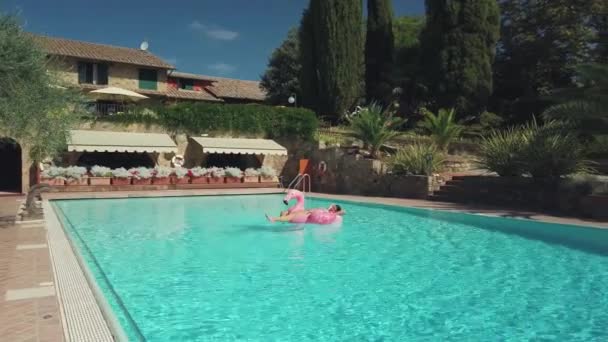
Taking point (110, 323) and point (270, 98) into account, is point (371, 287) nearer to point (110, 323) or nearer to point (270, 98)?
point (110, 323)

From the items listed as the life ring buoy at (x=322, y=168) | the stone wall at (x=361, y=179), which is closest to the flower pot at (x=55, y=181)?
the stone wall at (x=361, y=179)

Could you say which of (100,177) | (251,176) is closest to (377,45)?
(251,176)

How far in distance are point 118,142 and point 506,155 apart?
1987 cm

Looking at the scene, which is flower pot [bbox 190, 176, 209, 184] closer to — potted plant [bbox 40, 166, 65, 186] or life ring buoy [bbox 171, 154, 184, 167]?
life ring buoy [bbox 171, 154, 184, 167]

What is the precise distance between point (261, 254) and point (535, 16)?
3435 centimetres

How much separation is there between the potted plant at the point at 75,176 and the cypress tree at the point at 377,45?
2276 cm

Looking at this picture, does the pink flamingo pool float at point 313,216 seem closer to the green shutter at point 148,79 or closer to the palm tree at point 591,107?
the palm tree at point 591,107

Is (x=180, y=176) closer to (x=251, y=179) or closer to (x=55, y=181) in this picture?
(x=251, y=179)

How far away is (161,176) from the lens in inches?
1040

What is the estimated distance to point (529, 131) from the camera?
→ 63.4 ft

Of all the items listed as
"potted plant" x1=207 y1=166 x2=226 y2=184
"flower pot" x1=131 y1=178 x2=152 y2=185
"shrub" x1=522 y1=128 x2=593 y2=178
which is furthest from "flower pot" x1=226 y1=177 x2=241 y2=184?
"shrub" x1=522 y1=128 x2=593 y2=178

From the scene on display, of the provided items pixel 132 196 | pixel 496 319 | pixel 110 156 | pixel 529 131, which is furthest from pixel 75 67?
pixel 496 319

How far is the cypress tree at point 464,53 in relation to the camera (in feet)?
103

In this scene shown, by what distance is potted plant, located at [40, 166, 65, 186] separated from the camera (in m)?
23.5
